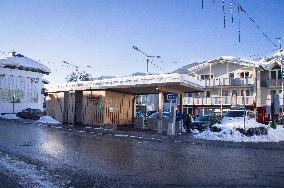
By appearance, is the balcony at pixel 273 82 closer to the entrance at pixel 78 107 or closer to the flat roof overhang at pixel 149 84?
the flat roof overhang at pixel 149 84

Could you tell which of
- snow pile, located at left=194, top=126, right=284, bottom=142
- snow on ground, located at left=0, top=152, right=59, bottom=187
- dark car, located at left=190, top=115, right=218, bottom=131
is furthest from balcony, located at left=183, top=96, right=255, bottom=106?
snow on ground, located at left=0, top=152, right=59, bottom=187

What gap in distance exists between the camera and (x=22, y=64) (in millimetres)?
43312

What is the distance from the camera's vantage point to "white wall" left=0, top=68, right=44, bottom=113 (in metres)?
40.9

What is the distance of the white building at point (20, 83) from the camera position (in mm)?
41000

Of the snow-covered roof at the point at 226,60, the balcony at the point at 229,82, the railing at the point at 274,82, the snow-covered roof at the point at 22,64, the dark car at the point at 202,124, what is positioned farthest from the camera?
Answer: the snow-covered roof at the point at 226,60

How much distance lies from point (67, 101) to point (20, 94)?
1782cm

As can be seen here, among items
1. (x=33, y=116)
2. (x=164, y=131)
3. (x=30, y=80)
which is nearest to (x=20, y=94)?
(x=30, y=80)

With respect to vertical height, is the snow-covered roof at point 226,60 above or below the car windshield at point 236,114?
above

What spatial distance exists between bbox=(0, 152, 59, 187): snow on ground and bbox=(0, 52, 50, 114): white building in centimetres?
3399

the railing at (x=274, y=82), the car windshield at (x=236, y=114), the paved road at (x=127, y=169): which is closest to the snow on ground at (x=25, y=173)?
the paved road at (x=127, y=169)

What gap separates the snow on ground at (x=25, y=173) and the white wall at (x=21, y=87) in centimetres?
3467

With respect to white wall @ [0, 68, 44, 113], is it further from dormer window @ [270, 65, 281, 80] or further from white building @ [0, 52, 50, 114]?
dormer window @ [270, 65, 281, 80]

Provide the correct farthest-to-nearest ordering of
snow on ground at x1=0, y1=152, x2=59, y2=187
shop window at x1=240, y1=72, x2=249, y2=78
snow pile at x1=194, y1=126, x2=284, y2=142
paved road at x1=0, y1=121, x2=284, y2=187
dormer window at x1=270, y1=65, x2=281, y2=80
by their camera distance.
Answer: shop window at x1=240, y1=72, x2=249, y2=78 → dormer window at x1=270, y1=65, x2=281, y2=80 → snow pile at x1=194, y1=126, x2=284, y2=142 → paved road at x1=0, y1=121, x2=284, y2=187 → snow on ground at x1=0, y1=152, x2=59, y2=187

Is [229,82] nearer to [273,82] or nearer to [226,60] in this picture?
[226,60]
